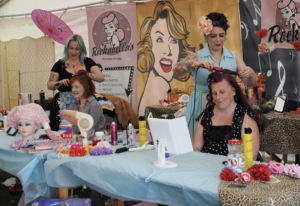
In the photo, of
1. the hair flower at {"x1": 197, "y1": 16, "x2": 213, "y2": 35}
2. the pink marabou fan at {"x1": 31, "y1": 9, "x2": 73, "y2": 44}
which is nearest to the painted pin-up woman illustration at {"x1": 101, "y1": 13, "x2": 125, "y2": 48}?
the pink marabou fan at {"x1": 31, "y1": 9, "x2": 73, "y2": 44}

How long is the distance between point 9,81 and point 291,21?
16.9ft

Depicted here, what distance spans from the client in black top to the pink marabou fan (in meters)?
2.49

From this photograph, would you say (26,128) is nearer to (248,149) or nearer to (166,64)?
(248,149)

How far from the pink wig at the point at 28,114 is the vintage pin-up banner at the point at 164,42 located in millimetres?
2576

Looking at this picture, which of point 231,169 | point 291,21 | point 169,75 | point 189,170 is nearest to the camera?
point 231,169

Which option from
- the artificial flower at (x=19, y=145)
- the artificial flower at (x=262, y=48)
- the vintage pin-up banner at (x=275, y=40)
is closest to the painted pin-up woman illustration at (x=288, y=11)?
the vintage pin-up banner at (x=275, y=40)

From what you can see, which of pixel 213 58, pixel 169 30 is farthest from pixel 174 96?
pixel 213 58

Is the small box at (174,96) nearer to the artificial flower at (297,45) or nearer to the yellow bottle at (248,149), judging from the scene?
the artificial flower at (297,45)

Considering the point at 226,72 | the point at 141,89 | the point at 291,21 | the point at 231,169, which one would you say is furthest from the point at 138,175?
the point at 141,89

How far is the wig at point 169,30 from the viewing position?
457cm

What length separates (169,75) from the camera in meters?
4.75

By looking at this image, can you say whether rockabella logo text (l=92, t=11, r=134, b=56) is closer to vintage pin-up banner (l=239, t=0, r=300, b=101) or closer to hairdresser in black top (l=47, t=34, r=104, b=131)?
hairdresser in black top (l=47, t=34, r=104, b=131)

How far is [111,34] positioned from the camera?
509 centimetres

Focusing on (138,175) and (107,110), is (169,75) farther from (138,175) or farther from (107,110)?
(138,175)
